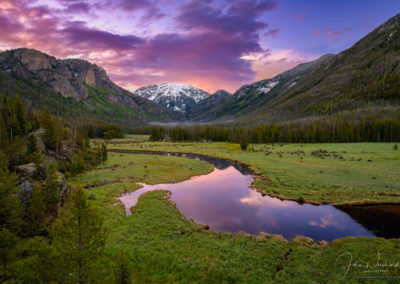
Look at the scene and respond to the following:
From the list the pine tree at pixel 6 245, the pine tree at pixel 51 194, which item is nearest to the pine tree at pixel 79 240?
the pine tree at pixel 6 245

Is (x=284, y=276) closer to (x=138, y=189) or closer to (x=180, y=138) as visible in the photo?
(x=138, y=189)

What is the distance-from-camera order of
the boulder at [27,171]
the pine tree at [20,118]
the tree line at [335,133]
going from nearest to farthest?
the boulder at [27,171] < the pine tree at [20,118] < the tree line at [335,133]

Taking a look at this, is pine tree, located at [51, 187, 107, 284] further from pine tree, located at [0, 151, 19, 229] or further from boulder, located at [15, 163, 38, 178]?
boulder, located at [15, 163, 38, 178]

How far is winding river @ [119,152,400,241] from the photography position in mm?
21094

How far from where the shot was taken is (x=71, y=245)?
926 centimetres

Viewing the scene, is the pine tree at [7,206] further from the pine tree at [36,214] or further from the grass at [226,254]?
the grass at [226,254]

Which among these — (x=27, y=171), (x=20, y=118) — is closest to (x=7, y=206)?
(x=27, y=171)

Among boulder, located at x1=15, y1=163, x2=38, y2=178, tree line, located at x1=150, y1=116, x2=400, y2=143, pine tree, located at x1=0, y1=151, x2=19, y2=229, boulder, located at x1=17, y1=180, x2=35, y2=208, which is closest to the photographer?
pine tree, located at x1=0, y1=151, x2=19, y2=229

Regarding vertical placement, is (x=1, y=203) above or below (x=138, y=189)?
above

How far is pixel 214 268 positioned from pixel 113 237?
10247mm

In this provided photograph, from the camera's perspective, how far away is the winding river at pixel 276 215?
21094mm

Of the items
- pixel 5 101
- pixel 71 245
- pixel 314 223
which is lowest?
pixel 314 223

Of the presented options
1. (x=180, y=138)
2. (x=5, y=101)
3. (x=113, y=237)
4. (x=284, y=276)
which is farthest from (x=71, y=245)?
(x=180, y=138)

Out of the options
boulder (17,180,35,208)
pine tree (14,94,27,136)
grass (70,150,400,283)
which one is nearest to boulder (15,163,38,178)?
boulder (17,180,35,208)
